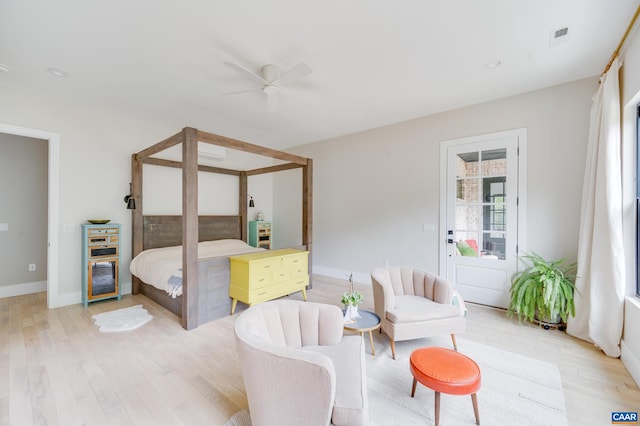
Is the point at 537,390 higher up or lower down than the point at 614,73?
lower down

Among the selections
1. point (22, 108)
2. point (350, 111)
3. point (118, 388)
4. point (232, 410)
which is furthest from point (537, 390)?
point (22, 108)

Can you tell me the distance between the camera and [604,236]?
8.20ft

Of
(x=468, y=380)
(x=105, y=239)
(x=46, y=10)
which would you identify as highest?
(x=46, y=10)

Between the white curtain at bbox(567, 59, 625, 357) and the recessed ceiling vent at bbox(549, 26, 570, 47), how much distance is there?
66 cm

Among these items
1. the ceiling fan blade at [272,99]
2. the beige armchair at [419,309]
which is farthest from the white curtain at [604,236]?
the ceiling fan blade at [272,99]

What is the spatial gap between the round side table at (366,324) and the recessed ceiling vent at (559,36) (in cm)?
299

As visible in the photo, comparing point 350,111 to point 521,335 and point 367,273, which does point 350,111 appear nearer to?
point 367,273

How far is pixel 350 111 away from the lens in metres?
4.01

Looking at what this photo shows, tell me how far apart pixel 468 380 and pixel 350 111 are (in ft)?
11.8

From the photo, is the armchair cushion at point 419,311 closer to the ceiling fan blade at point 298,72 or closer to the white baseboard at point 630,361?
the white baseboard at point 630,361

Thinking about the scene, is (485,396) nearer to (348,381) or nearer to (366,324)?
(366,324)

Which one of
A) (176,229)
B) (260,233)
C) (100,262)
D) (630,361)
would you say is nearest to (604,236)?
(630,361)

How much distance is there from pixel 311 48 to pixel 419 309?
272 centimetres

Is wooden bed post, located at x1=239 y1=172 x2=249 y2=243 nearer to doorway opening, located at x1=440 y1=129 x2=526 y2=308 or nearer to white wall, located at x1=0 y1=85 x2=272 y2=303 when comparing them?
white wall, located at x1=0 y1=85 x2=272 y2=303
